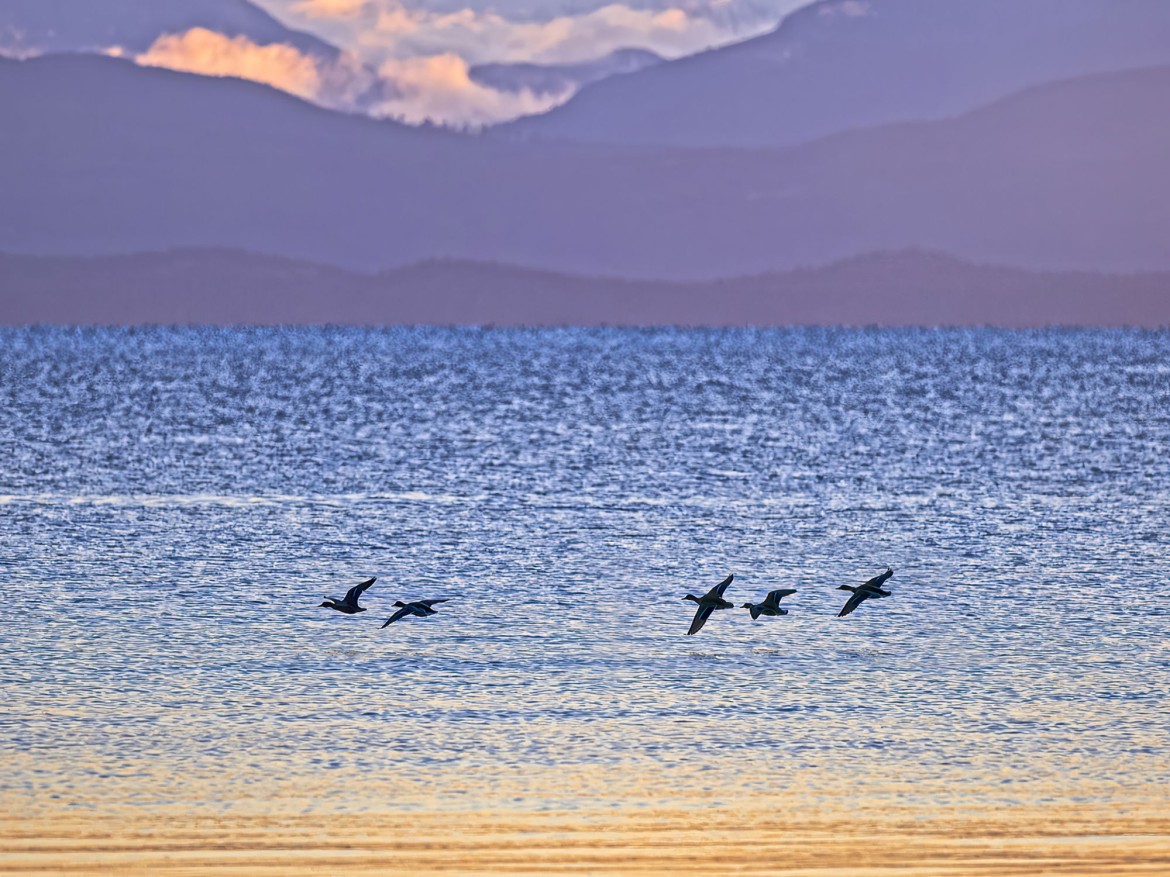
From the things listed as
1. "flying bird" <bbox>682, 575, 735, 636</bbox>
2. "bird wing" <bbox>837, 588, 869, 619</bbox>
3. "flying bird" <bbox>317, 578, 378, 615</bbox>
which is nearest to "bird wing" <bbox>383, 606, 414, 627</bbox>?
"flying bird" <bbox>317, 578, 378, 615</bbox>

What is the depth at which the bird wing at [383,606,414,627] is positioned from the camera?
18.4 m

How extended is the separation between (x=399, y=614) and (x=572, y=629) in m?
1.92

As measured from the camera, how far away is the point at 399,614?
18.7 m

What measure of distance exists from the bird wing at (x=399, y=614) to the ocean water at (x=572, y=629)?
0.19m

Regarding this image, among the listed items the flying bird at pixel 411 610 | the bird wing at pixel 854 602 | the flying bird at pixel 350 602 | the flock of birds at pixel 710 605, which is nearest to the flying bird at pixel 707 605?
the flock of birds at pixel 710 605

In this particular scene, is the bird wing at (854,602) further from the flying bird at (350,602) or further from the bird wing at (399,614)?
the flying bird at (350,602)

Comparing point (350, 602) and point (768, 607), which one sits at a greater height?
point (768, 607)

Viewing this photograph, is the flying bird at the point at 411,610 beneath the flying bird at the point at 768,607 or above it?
beneath

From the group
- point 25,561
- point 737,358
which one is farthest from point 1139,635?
point 737,358

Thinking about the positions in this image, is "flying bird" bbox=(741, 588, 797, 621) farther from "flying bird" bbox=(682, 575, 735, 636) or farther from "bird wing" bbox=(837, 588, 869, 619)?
"bird wing" bbox=(837, 588, 869, 619)

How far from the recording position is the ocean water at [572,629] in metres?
13.1

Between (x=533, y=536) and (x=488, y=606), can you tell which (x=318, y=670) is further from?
(x=533, y=536)

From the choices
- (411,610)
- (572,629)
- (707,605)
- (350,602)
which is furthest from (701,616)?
(350,602)

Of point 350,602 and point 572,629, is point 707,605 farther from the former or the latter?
point 350,602
